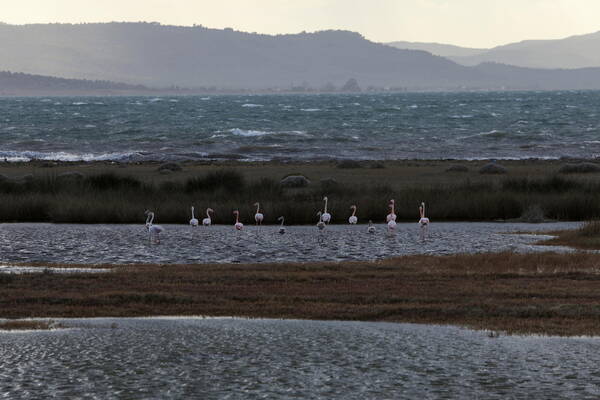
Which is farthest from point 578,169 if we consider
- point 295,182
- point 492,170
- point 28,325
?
point 28,325

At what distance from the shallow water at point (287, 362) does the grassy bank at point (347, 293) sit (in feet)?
2.65

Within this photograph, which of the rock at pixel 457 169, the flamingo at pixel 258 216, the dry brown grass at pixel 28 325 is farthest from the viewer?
the rock at pixel 457 169

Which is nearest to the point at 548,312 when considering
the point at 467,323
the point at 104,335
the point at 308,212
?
the point at 467,323

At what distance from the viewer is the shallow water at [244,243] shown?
75.7ft

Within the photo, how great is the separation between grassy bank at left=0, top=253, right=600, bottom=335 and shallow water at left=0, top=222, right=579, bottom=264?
2.47m

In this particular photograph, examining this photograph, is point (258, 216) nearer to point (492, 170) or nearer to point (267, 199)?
point (267, 199)

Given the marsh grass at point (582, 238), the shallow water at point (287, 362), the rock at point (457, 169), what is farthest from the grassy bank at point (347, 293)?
the rock at point (457, 169)

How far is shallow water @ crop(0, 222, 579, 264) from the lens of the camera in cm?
2308

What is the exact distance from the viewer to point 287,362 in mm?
12203

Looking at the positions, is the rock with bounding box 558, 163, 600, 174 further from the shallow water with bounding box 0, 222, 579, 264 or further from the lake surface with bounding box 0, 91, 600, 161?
the shallow water with bounding box 0, 222, 579, 264

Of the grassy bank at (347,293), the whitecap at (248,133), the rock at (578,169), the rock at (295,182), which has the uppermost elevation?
the grassy bank at (347,293)

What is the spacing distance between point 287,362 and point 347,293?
4.93m

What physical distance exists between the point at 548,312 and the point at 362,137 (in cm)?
8024

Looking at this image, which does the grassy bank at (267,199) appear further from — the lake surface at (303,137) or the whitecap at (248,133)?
the whitecap at (248,133)
